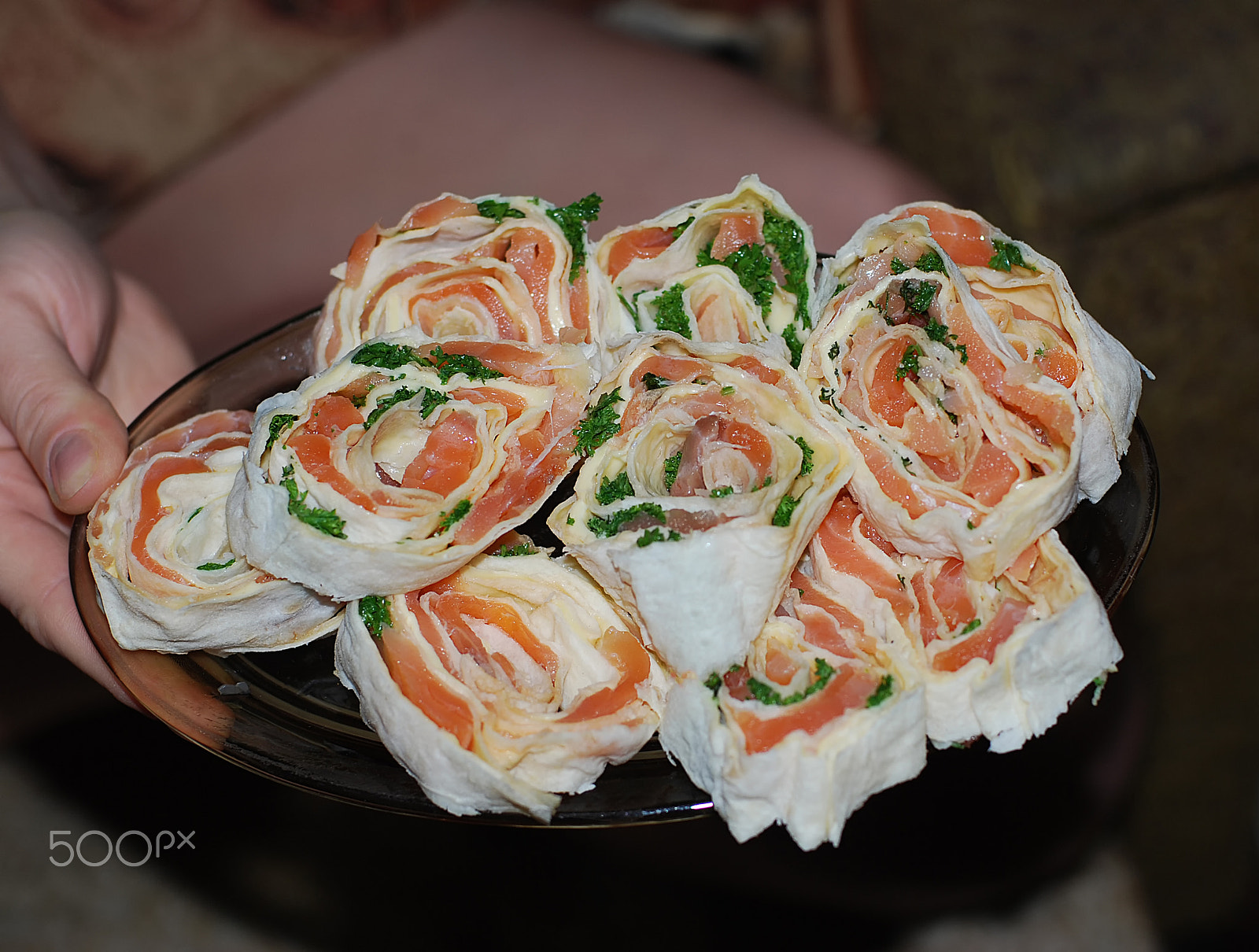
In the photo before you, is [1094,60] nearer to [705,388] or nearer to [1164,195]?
[1164,195]

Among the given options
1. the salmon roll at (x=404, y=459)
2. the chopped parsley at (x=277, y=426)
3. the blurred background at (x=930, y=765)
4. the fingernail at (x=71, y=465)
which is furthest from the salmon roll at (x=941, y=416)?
the blurred background at (x=930, y=765)

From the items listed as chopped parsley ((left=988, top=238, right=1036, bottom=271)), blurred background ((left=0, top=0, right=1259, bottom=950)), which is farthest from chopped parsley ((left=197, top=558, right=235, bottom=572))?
blurred background ((left=0, top=0, right=1259, bottom=950))

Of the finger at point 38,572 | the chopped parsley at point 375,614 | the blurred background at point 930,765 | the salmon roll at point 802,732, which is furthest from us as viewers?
the blurred background at point 930,765

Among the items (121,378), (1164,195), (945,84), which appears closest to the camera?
(121,378)

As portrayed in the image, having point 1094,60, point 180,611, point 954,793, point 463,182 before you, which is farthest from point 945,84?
point 180,611

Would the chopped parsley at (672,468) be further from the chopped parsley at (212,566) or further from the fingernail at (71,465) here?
the fingernail at (71,465)

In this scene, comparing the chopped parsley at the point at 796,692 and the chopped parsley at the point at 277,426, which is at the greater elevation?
the chopped parsley at the point at 277,426

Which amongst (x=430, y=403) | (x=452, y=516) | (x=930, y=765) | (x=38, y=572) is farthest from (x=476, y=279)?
(x=930, y=765)
